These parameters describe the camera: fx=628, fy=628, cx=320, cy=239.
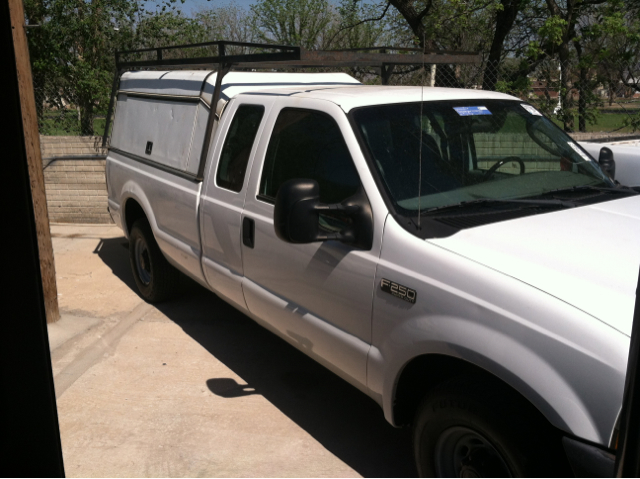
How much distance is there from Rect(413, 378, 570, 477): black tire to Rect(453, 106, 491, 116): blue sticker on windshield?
5.33ft

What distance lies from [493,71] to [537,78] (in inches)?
39.6

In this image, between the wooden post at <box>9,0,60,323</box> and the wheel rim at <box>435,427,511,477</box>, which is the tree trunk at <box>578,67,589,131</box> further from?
the wheel rim at <box>435,427,511,477</box>

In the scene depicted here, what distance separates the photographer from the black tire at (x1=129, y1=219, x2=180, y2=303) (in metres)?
5.31

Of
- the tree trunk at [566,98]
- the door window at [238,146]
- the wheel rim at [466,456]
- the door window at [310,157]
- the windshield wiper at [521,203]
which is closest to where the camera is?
the wheel rim at [466,456]

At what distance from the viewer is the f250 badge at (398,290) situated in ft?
8.20

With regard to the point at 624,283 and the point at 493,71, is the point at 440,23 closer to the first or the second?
the point at 493,71

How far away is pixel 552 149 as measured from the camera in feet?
11.4

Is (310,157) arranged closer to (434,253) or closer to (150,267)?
(434,253)

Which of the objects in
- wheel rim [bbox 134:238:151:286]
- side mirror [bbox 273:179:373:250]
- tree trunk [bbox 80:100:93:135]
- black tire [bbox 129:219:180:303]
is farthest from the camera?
tree trunk [bbox 80:100:93:135]

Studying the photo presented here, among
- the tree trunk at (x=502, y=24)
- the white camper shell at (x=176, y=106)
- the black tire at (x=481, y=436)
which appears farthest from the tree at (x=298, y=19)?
the black tire at (x=481, y=436)

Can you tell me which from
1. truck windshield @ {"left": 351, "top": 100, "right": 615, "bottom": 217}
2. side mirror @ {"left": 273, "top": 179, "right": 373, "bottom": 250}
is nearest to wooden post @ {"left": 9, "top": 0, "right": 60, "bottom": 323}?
side mirror @ {"left": 273, "top": 179, "right": 373, "bottom": 250}

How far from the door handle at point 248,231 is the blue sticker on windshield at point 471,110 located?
51.0 inches

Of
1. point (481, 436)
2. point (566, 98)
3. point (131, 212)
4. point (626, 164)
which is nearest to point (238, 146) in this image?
point (131, 212)

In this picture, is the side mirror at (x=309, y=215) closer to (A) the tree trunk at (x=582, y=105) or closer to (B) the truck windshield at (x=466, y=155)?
(B) the truck windshield at (x=466, y=155)
